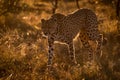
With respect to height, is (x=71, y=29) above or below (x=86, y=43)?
above

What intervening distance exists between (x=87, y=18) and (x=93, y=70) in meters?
1.66

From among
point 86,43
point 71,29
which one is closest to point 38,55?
point 71,29

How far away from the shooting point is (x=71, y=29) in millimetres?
9852

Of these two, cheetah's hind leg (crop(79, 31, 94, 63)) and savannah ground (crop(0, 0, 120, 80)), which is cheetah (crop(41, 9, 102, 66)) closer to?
cheetah's hind leg (crop(79, 31, 94, 63))

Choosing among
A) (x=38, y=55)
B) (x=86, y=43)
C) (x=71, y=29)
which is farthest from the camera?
(x=86, y=43)

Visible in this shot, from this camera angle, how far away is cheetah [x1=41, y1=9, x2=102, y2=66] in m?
9.16

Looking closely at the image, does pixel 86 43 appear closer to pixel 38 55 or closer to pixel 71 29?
pixel 71 29

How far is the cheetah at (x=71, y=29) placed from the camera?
30.0ft

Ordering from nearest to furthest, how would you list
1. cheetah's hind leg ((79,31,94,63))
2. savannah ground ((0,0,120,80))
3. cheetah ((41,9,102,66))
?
savannah ground ((0,0,120,80)) → cheetah ((41,9,102,66)) → cheetah's hind leg ((79,31,94,63))

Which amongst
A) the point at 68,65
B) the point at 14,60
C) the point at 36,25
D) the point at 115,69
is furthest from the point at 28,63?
the point at 36,25

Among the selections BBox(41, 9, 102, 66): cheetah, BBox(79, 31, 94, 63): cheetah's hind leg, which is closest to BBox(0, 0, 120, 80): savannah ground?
BBox(79, 31, 94, 63): cheetah's hind leg

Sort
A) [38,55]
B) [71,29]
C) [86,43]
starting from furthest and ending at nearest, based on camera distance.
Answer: [86,43]
[71,29]
[38,55]

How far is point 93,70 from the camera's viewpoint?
909cm

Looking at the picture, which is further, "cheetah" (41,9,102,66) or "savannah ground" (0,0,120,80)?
"cheetah" (41,9,102,66)
